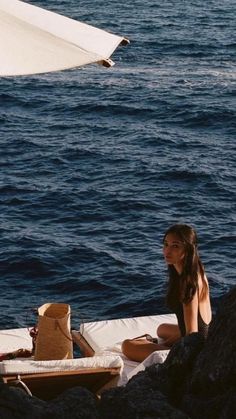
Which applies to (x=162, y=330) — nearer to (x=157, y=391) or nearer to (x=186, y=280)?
(x=186, y=280)

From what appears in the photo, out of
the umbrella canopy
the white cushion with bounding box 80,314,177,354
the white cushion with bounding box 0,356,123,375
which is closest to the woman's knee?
the white cushion with bounding box 80,314,177,354

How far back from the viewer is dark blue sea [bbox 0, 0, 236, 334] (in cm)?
2338

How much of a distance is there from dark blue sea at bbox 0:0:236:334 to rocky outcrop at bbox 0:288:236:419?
13.2m

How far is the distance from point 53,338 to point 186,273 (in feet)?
5.46

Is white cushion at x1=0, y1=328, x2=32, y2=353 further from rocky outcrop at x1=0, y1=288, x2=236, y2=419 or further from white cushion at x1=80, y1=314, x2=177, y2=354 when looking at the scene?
rocky outcrop at x1=0, y1=288, x2=236, y2=419

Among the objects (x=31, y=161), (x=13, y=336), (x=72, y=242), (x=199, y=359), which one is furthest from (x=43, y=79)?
(x=199, y=359)

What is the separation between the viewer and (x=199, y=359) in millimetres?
7852

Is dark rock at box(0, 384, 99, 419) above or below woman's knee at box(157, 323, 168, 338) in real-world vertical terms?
below

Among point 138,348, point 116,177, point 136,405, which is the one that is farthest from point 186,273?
point 116,177

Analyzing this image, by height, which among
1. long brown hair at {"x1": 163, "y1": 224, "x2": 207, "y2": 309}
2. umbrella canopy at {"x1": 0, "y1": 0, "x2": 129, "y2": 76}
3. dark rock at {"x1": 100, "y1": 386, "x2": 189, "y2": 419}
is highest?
umbrella canopy at {"x1": 0, "y1": 0, "x2": 129, "y2": 76}

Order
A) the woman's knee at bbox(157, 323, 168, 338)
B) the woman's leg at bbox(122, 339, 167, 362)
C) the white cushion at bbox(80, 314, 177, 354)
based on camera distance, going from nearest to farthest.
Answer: the woman's leg at bbox(122, 339, 167, 362), the woman's knee at bbox(157, 323, 168, 338), the white cushion at bbox(80, 314, 177, 354)

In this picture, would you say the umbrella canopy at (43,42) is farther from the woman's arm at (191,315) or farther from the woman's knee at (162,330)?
the woman's knee at (162,330)

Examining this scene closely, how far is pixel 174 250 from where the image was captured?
10.1 meters

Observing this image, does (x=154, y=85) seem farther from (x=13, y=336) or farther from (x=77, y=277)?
(x=13, y=336)
